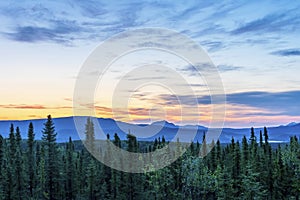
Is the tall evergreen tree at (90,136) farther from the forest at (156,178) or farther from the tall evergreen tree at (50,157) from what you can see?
the tall evergreen tree at (50,157)

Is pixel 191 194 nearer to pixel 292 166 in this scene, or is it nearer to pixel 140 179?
pixel 140 179

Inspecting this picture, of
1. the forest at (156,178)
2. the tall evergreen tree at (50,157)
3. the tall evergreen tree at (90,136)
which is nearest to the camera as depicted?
the forest at (156,178)

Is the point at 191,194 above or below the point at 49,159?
below

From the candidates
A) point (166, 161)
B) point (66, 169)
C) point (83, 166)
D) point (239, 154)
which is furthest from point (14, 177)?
point (239, 154)

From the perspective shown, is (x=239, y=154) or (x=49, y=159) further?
(x=239, y=154)

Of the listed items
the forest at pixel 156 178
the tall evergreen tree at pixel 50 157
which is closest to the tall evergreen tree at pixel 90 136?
the forest at pixel 156 178

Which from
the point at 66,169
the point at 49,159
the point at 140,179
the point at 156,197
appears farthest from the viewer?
the point at 66,169

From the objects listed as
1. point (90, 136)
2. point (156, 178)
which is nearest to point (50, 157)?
point (156, 178)

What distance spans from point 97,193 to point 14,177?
23999 millimetres

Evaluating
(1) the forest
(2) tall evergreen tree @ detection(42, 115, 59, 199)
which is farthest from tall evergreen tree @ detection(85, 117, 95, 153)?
(2) tall evergreen tree @ detection(42, 115, 59, 199)

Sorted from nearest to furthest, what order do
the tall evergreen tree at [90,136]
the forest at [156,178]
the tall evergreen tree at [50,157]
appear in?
the forest at [156,178]
the tall evergreen tree at [50,157]
the tall evergreen tree at [90,136]

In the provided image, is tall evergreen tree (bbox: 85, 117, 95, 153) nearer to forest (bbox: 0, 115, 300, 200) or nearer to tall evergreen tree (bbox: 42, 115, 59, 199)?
forest (bbox: 0, 115, 300, 200)

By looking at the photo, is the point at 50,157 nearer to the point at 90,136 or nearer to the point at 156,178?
the point at 156,178

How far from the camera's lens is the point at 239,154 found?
115 metres
